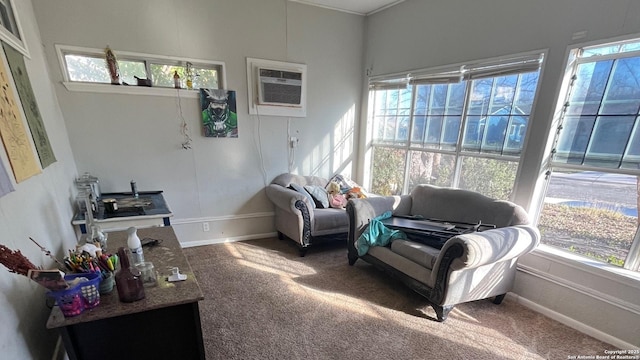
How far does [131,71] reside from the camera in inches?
107

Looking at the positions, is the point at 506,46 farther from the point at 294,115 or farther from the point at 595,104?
the point at 294,115

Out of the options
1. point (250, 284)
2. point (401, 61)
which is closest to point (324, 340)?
point (250, 284)

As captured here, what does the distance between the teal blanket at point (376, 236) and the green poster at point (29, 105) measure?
236 centimetres

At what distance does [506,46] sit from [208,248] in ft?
12.0

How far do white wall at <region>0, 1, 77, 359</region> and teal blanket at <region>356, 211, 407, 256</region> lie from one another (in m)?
2.14

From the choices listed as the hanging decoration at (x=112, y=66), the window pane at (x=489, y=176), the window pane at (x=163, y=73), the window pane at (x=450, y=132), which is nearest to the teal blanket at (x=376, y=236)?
the window pane at (x=489, y=176)

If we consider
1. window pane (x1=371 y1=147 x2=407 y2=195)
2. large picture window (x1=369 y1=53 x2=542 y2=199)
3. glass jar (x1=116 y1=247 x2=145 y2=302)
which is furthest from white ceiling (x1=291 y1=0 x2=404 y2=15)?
glass jar (x1=116 y1=247 x2=145 y2=302)

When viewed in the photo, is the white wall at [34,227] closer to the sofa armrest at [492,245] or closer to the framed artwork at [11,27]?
the framed artwork at [11,27]

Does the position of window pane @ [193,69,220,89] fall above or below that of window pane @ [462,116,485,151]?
above

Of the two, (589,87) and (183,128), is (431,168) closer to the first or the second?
(589,87)

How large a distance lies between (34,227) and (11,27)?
1.27 m

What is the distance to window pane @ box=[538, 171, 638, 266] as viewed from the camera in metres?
1.89

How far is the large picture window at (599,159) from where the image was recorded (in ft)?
6.05

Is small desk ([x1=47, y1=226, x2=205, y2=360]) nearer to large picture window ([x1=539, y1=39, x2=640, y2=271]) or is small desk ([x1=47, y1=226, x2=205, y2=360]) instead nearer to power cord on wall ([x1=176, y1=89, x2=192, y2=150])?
power cord on wall ([x1=176, y1=89, x2=192, y2=150])
